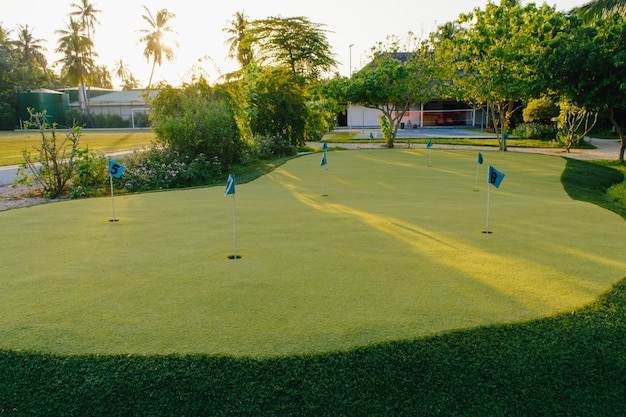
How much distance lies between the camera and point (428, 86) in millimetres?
23297

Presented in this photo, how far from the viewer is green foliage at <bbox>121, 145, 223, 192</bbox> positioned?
1173cm

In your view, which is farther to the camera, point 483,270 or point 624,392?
point 483,270

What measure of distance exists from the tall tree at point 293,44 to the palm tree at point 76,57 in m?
24.7

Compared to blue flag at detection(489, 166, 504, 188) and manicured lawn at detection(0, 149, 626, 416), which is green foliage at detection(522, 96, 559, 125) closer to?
manicured lawn at detection(0, 149, 626, 416)

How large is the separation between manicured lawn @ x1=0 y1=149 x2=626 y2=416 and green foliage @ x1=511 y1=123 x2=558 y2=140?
24.7 metres

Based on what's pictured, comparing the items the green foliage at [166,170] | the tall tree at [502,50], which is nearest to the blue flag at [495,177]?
the green foliage at [166,170]

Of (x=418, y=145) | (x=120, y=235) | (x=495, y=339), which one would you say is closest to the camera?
(x=495, y=339)

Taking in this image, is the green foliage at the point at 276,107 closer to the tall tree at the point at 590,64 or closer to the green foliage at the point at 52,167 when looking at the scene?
the tall tree at the point at 590,64

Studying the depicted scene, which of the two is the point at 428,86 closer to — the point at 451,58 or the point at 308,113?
the point at 451,58

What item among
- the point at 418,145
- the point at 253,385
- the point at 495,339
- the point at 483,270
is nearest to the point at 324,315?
the point at 253,385

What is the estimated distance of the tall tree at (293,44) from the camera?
3553 cm

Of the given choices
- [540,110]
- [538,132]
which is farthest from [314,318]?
[540,110]

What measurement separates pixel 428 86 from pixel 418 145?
10.6 ft

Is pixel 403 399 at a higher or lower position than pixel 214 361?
lower
